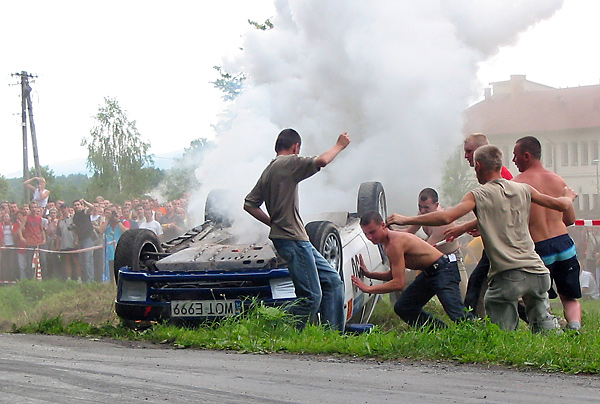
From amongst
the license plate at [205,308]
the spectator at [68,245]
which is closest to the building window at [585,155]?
the spectator at [68,245]

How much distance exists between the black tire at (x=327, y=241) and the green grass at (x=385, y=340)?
0.83 m

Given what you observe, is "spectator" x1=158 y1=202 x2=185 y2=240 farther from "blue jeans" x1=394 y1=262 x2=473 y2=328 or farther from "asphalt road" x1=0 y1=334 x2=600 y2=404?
"asphalt road" x1=0 y1=334 x2=600 y2=404

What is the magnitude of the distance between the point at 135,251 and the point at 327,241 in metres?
1.95

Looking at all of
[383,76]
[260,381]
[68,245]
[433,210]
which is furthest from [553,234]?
[68,245]

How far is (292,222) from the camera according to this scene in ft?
24.8

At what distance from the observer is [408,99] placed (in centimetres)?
1432

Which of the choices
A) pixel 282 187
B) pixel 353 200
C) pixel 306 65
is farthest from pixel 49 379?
pixel 306 65

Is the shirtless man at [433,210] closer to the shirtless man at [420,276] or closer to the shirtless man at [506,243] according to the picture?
the shirtless man at [420,276]

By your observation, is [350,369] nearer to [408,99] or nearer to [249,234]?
[249,234]

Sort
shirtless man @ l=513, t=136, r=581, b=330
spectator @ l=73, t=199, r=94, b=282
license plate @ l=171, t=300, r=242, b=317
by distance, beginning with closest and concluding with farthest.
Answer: shirtless man @ l=513, t=136, r=581, b=330, license plate @ l=171, t=300, r=242, b=317, spectator @ l=73, t=199, r=94, b=282

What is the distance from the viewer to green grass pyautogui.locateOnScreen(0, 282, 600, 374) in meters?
5.93

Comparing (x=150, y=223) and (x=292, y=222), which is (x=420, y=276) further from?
(x=150, y=223)

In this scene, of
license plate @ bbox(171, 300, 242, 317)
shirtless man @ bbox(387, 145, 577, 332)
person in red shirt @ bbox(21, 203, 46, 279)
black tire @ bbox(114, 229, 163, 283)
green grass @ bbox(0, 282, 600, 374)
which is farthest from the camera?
person in red shirt @ bbox(21, 203, 46, 279)

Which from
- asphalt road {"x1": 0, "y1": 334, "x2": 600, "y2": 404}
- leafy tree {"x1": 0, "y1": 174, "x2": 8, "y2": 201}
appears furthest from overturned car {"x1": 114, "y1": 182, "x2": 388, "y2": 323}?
leafy tree {"x1": 0, "y1": 174, "x2": 8, "y2": 201}
